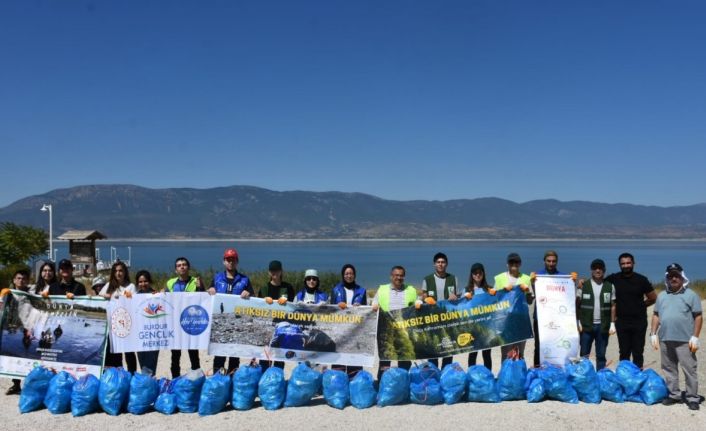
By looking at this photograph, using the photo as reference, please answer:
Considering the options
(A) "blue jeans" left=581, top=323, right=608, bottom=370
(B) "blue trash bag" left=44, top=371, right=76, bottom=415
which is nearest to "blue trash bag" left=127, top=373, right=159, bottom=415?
(B) "blue trash bag" left=44, top=371, right=76, bottom=415

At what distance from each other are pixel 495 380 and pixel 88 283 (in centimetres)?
1751

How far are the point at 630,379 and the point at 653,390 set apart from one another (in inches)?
9.9

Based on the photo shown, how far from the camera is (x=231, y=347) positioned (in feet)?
21.7

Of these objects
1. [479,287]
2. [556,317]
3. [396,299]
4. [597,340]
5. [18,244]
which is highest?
[18,244]

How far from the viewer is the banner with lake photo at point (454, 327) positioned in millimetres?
6684

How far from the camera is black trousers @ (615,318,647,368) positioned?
661 cm

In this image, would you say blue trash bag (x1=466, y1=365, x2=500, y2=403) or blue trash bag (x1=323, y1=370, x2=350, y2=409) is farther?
blue trash bag (x1=466, y1=365, x2=500, y2=403)

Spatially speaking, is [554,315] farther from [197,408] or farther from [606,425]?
[197,408]

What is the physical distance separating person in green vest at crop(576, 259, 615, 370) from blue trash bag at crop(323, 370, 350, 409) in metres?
3.06

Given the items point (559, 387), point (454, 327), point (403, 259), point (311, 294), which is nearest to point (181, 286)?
point (311, 294)

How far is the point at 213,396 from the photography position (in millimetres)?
5953

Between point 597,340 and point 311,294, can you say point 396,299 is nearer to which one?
point 311,294

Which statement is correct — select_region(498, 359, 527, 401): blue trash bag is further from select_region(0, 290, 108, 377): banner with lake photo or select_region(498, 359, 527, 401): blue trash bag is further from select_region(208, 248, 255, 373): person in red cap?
select_region(0, 290, 108, 377): banner with lake photo

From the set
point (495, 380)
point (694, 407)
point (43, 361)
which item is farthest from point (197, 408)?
point (694, 407)
